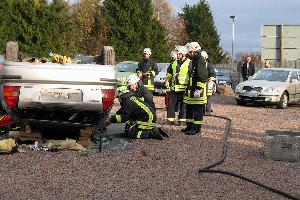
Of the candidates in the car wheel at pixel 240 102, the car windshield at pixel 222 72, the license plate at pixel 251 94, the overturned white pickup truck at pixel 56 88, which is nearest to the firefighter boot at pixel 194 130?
the overturned white pickup truck at pixel 56 88

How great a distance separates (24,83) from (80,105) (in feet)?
3.01

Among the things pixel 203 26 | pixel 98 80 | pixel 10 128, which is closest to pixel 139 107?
pixel 98 80

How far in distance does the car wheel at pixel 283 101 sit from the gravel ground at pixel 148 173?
10145 millimetres

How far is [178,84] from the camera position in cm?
1316

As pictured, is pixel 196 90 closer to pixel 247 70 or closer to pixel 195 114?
pixel 195 114

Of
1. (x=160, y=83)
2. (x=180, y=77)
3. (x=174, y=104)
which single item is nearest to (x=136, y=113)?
(x=180, y=77)

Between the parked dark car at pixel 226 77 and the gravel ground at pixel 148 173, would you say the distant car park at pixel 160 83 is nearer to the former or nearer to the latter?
the parked dark car at pixel 226 77

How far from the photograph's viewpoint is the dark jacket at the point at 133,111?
10.6 m

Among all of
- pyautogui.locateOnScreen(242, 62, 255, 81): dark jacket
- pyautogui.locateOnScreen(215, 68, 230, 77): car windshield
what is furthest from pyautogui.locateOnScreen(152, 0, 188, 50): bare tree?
pyautogui.locateOnScreen(242, 62, 255, 81): dark jacket

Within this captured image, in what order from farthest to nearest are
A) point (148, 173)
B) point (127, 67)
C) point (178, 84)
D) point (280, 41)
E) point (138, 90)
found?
point (127, 67) → point (280, 41) → point (178, 84) → point (138, 90) → point (148, 173)

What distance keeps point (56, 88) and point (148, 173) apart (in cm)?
235

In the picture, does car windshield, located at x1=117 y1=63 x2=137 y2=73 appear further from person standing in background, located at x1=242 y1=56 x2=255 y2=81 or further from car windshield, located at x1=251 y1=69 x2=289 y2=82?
car windshield, located at x1=251 y1=69 x2=289 y2=82

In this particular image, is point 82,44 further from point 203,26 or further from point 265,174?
point 265,174

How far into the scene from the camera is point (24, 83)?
923 centimetres
